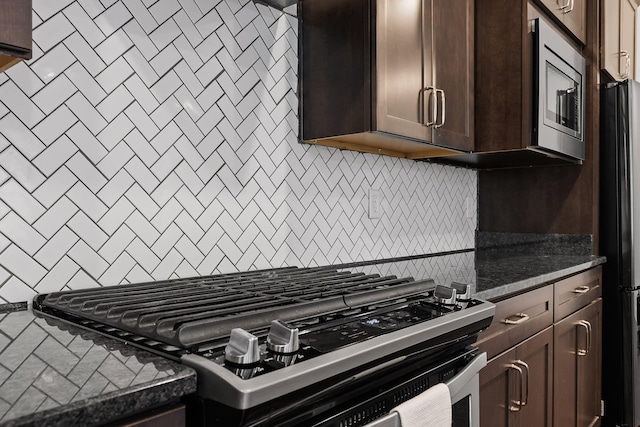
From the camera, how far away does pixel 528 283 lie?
170 cm

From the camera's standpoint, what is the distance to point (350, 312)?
107 cm

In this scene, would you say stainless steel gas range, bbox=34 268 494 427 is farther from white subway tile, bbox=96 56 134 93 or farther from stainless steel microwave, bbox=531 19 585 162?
stainless steel microwave, bbox=531 19 585 162

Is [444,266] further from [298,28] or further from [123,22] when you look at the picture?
[123,22]

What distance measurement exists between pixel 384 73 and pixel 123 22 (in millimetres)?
775

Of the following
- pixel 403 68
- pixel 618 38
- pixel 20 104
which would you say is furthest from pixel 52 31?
pixel 618 38

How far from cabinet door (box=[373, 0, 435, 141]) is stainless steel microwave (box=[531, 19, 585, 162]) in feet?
2.04

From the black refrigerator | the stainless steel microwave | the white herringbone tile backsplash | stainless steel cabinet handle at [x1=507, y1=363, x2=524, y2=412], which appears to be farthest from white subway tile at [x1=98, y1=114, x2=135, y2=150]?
the black refrigerator

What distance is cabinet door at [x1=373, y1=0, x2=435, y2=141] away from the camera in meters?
1.61

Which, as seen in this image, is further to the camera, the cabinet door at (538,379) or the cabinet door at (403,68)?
the cabinet door at (538,379)

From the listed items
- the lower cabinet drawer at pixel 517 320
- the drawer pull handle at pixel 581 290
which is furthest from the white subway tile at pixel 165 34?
the drawer pull handle at pixel 581 290

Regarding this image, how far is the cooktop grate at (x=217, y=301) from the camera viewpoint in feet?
2.74

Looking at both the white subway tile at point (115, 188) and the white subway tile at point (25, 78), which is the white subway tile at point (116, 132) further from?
the white subway tile at point (25, 78)

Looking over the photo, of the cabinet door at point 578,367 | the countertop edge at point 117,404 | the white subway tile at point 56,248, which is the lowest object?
the cabinet door at point 578,367

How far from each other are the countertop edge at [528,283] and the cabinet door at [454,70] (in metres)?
0.58
